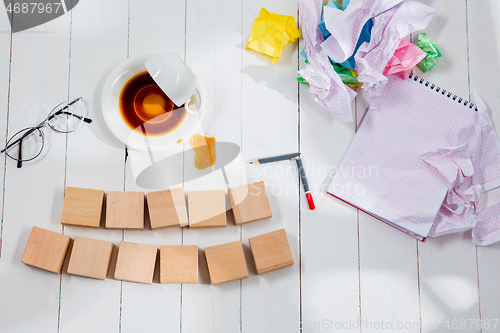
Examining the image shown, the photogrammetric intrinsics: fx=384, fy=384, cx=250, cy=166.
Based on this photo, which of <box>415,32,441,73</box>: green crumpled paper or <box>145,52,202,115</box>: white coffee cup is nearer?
<box>145,52,202,115</box>: white coffee cup

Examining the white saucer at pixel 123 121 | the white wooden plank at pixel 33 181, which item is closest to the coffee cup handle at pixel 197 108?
the white saucer at pixel 123 121

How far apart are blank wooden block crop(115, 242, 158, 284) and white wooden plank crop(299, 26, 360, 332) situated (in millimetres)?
319

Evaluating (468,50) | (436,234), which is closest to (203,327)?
(436,234)

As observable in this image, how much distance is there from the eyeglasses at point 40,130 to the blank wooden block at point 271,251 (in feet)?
1.47

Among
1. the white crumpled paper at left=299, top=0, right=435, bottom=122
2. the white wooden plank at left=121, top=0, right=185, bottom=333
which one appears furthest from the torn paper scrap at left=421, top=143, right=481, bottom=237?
the white wooden plank at left=121, top=0, right=185, bottom=333

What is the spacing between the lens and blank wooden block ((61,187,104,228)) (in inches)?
31.0

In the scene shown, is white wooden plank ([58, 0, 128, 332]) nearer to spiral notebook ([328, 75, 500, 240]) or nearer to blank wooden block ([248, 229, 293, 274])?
blank wooden block ([248, 229, 293, 274])

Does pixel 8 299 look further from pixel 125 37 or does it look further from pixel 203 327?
pixel 125 37

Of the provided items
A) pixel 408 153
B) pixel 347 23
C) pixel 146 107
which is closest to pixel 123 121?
pixel 146 107

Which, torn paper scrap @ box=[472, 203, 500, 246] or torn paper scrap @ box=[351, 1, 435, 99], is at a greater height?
torn paper scrap @ box=[351, 1, 435, 99]

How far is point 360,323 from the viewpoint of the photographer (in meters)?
0.82

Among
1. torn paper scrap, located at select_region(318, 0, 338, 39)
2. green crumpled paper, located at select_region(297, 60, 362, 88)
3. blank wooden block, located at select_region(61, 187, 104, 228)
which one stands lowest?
blank wooden block, located at select_region(61, 187, 104, 228)

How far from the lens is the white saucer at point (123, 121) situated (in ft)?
2.60

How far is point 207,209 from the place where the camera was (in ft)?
2.63
